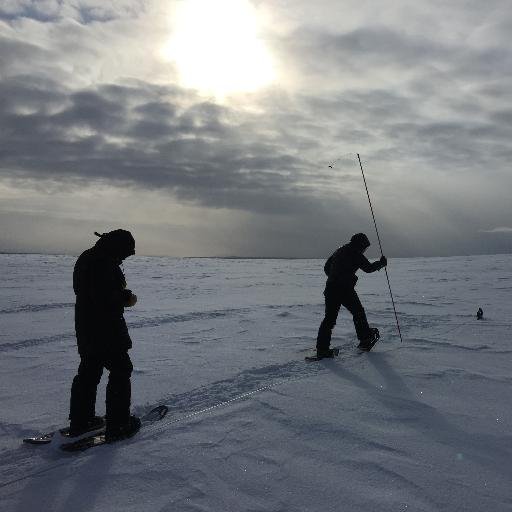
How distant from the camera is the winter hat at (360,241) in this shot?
6.52m

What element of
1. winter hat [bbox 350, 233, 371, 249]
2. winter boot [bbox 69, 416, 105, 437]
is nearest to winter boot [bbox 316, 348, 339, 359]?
winter hat [bbox 350, 233, 371, 249]

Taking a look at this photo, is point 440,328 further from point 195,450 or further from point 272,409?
point 195,450

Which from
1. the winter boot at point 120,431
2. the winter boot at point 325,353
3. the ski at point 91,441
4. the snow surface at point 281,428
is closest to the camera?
the snow surface at point 281,428

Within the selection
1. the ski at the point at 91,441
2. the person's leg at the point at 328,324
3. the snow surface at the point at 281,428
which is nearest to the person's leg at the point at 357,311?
the person's leg at the point at 328,324

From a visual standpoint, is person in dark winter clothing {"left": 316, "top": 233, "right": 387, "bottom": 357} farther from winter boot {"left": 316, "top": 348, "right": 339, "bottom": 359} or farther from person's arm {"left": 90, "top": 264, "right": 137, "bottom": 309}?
person's arm {"left": 90, "top": 264, "right": 137, "bottom": 309}

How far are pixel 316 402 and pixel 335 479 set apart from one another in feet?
4.73

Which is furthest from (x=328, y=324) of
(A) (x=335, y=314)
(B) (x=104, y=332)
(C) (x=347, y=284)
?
(B) (x=104, y=332)

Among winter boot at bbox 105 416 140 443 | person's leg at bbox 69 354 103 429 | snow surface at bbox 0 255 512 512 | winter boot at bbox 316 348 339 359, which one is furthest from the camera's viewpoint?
winter boot at bbox 316 348 339 359

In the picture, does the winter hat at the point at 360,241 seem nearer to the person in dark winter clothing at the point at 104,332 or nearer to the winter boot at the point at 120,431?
the person in dark winter clothing at the point at 104,332

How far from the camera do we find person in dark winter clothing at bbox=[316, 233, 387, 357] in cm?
644

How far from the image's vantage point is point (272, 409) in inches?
161

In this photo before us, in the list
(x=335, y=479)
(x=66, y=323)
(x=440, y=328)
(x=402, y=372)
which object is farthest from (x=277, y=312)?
(x=335, y=479)

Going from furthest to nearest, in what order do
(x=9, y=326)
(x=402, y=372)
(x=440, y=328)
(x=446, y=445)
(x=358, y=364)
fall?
(x=9, y=326) < (x=440, y=328) < (x=358, y=364) < (x=402, y=372) < (x=446, y=445)

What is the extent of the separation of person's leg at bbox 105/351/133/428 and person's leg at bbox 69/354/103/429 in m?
0.15
